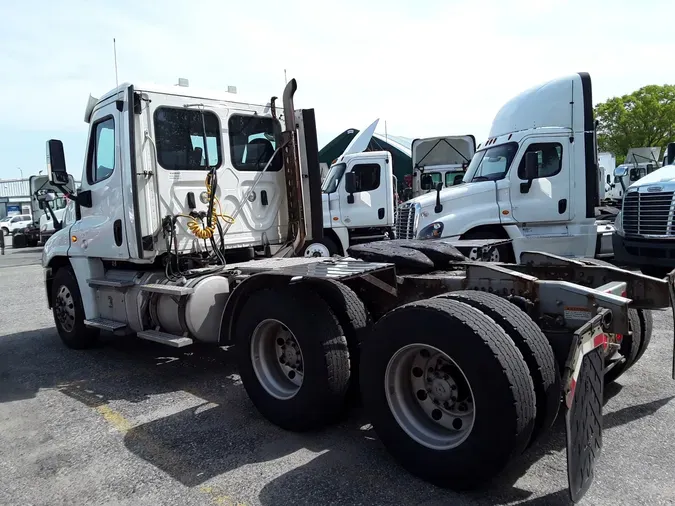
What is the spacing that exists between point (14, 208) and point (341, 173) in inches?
1729

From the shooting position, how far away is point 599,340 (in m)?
3.18

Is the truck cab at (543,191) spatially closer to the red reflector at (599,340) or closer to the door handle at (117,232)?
the door handle at (117,232)

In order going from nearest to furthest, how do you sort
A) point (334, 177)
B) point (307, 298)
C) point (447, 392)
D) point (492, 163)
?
point (447, 392) < point (307, 298) < point (492, 163) < point (334, 177)

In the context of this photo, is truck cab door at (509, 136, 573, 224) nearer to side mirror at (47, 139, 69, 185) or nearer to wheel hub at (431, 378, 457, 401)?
wheel hub at (431, 378, 457, 401)

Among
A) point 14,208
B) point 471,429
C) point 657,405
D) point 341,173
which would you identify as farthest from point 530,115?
point 14,208

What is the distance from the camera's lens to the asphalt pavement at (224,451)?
3.27 meters

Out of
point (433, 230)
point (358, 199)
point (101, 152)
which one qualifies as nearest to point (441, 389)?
point (101, 152)

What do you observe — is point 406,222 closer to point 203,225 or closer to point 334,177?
point 334,177

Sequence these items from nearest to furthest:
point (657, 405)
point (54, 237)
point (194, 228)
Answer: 1. point (657, 405)
2. point (194, 228)
3. point (54, 237)

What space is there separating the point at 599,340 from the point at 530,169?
22.3 ft

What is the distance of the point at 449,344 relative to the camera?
3129mm

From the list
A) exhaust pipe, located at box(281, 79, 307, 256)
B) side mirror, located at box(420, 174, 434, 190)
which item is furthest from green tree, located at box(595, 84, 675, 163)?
exhaust pipe, located at box(281, 79, 307, 256)

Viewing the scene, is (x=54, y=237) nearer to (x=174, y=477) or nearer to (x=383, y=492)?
(x=174, y=477)

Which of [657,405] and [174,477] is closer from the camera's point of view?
[174,477]
